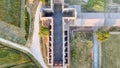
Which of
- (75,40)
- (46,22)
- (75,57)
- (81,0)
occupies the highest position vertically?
(81,0)

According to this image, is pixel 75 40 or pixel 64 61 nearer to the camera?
pixel 64 61

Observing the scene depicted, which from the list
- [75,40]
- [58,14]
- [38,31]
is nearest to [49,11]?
[58,14]

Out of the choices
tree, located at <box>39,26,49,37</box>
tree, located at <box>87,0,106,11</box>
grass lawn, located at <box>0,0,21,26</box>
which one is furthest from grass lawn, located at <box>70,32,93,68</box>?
grass lawn, located at <box>0,0,21,26</box>

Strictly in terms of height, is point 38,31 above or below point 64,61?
above

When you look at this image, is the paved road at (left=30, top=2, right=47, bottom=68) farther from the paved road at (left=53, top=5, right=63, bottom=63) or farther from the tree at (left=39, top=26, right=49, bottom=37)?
the paved road at (left=53, top=5, right=63, bottom=63)

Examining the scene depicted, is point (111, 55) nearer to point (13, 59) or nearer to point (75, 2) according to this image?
point (75, 2)

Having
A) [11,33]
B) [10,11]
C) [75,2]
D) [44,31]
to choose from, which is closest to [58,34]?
[44,31]

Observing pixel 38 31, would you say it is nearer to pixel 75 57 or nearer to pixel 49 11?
pixel 49 11
